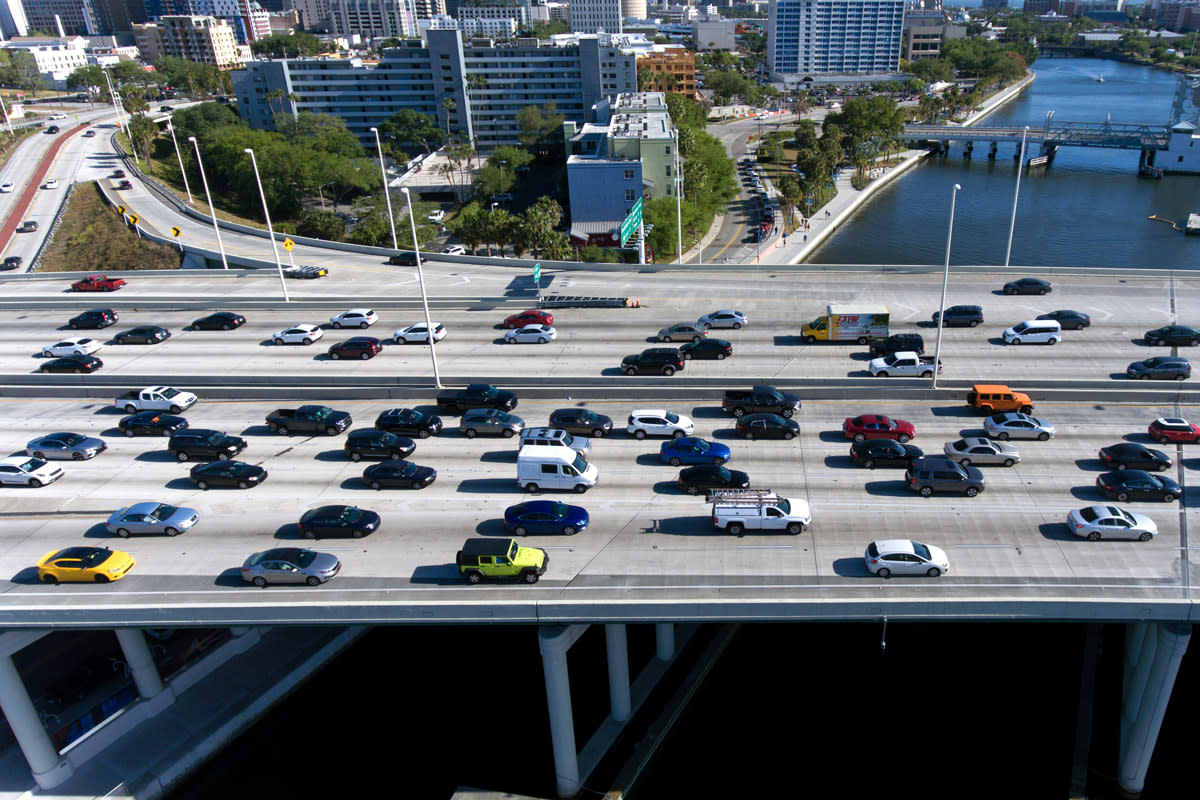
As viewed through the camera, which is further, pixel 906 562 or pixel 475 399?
pixel 475 399

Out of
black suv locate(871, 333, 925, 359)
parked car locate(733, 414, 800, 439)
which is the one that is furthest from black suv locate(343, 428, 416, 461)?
black suv locate(871, 333, 925, 359)

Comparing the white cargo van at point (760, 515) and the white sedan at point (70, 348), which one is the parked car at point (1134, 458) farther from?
the white sedan at point (70, 348)

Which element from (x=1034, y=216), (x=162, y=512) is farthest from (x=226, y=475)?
(x=1034, y=216)

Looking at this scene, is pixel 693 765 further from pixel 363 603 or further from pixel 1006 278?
pixel 1006 278

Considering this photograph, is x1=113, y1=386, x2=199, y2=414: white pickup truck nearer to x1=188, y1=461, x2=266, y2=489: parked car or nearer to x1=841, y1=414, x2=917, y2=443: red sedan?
x1=188, y1=461, x2=266, y2=489: parked car

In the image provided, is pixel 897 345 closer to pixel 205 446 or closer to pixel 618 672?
pixel 618 672

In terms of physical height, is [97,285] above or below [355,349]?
above

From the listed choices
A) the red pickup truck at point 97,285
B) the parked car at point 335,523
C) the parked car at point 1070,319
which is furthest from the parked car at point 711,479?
the red pickup truck at point 97,285
